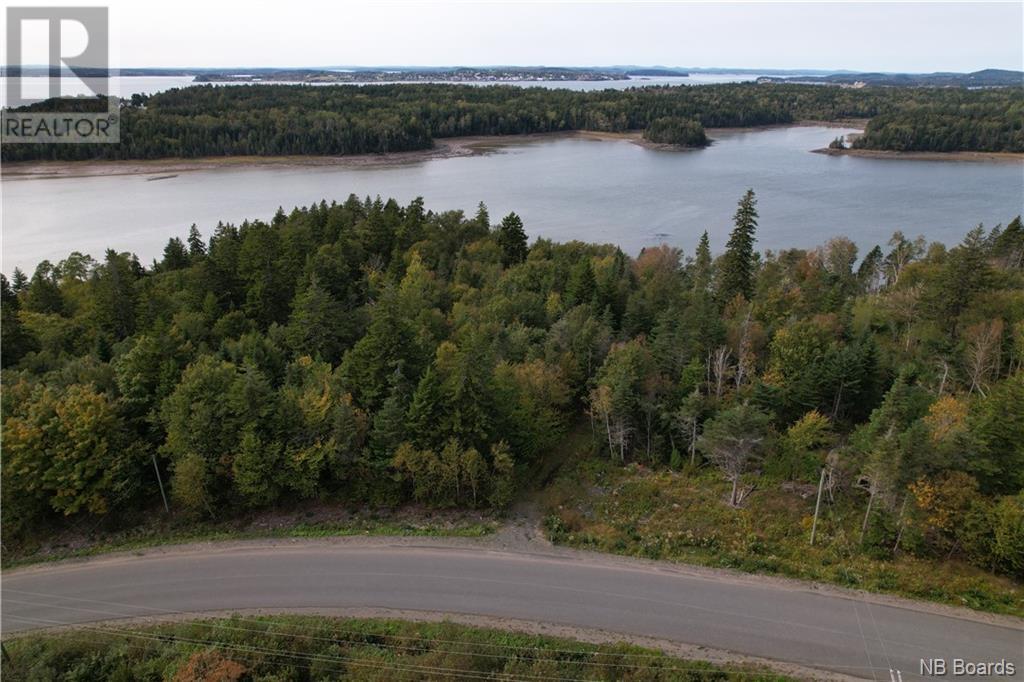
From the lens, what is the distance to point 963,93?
14900 centimetres

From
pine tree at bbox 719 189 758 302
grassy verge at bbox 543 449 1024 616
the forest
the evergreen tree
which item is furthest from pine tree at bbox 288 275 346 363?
the forest

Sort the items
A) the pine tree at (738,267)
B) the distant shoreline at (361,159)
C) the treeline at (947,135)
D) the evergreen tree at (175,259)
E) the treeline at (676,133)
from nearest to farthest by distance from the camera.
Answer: the pine tree at (738,267), the evergreen tree at (175,259), the distant shoreline at (361,159), the treeline at (947,135), the treeline at (676,133)

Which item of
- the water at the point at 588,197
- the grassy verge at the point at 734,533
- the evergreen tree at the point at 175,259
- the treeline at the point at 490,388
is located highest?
the water at the point at 588,197

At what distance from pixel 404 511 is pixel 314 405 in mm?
3838

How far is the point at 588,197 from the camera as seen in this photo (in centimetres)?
6275

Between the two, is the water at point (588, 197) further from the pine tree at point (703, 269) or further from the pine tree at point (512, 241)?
the pine tree at point (512, 241)

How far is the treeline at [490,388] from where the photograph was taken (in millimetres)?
17031

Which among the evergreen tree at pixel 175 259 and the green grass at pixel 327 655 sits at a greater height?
the evergreen tree at pixel 175 259

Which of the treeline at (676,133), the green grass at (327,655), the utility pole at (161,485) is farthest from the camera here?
the treeline at (676,133)

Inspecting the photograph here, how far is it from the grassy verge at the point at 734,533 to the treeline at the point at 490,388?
64 centimetres

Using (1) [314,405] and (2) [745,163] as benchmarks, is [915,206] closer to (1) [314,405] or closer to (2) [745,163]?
(2) [745,163]

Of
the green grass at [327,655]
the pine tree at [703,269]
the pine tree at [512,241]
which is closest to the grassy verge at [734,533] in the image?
the green grass at [327,655]

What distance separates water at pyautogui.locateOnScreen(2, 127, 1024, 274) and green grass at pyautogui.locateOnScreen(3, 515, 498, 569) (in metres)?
31.0

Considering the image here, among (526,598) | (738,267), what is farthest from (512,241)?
(526,598)
